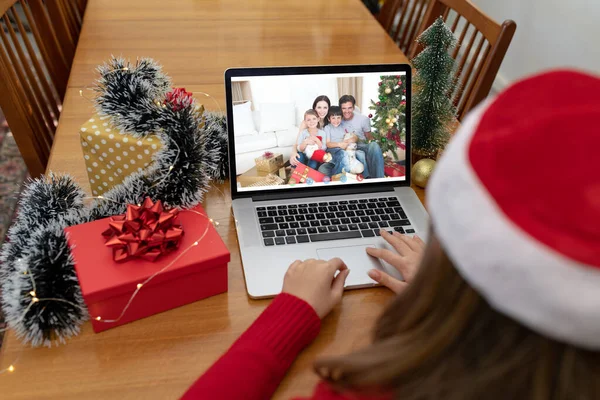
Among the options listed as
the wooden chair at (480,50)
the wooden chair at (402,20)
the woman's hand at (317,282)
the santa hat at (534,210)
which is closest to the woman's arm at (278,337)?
the woman's hand at (317,282)

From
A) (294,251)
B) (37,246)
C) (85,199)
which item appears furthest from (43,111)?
(294,251)

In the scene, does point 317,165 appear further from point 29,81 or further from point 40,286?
point 29,81

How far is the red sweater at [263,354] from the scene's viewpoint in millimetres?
588

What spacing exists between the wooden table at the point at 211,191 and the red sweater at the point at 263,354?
0.03 metres

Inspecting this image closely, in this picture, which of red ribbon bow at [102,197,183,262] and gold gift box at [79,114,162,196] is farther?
gold gift box at [79,114,162,196]

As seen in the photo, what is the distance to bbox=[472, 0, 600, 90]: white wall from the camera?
6.75ft

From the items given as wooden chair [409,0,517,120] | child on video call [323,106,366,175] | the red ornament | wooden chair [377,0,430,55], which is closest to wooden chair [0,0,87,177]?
the red ornament

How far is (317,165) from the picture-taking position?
909 mm

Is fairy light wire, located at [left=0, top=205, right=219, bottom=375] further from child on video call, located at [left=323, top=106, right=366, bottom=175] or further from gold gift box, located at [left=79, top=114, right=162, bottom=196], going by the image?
child on video call, located at [left=323, top=106, right=366, bottom=175]

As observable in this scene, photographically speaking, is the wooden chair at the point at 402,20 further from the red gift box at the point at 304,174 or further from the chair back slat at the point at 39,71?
the chair back slat at the point at 39,71

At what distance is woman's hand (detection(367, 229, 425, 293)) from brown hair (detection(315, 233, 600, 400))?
1.00 ft

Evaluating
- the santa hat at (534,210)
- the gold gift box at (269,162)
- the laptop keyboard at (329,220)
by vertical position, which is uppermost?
the santa hat at (534,210)

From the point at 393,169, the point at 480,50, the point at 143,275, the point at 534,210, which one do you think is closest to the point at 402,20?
the point at 480,50

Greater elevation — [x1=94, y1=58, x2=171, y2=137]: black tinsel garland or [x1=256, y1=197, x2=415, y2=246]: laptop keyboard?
[x1=94, y1=58, x2=171, y2=137]: black tinsel garland
